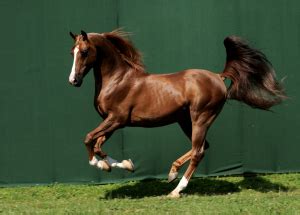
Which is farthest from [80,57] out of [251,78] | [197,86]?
[251,78]

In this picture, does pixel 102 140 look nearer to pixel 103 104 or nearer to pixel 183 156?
pixel 103 104

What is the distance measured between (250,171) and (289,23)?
211 centimetres

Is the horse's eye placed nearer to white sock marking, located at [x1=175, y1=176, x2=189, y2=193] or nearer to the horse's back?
the horse's back

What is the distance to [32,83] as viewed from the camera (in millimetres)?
8320

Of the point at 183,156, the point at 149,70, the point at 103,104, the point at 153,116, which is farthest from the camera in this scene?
the point at 149,70

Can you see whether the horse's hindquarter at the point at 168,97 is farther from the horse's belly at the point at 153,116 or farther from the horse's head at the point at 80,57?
the horse's head at the point at 80,57

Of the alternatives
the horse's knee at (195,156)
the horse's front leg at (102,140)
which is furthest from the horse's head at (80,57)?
the horse's knee at (195,156)

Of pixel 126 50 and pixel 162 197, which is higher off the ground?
pixel 126 50

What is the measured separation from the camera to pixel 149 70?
27.9 feet

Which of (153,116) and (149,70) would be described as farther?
(149,70)

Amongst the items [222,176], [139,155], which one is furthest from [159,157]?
[222,176]

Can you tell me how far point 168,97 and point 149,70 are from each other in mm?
Result: 1179

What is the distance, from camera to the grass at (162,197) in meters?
6.32

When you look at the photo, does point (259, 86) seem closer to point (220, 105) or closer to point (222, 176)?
point (220, 105)
